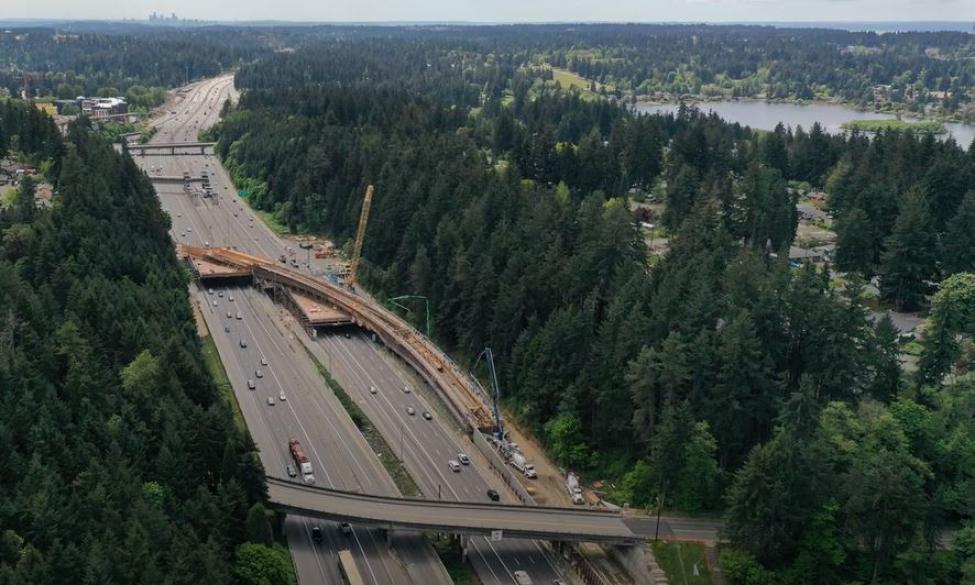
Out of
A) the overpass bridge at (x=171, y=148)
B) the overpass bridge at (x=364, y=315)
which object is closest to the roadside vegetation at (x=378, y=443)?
the overpass bridge at (x=364, y=315)

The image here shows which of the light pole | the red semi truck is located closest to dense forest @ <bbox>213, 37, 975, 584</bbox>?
the light pole

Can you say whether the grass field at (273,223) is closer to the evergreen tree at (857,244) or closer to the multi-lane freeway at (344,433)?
the multi-lane freeway at (344,433)

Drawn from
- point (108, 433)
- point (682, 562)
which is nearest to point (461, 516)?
point (682, 562)

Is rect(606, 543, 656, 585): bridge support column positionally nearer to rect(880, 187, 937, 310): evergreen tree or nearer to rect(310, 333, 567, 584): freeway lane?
rect(310, 333, 567, 584): freeway lane

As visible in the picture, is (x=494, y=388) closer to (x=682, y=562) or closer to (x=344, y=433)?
(x=344, y=433)

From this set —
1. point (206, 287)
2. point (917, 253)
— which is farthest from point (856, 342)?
point (206, 287)

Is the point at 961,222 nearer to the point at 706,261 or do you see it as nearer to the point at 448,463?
the point at 706,261
